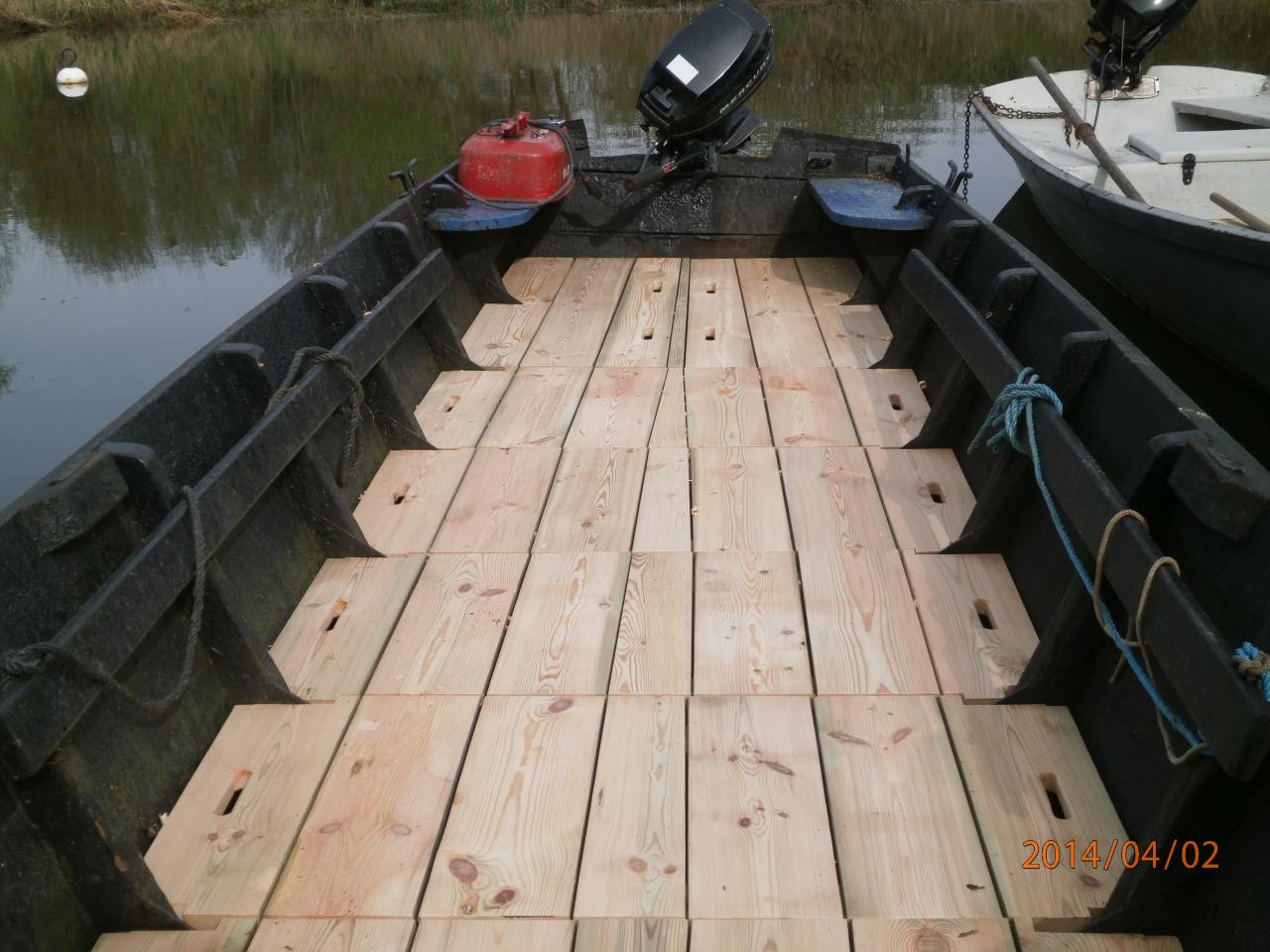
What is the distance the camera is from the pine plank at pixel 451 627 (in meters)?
2.27

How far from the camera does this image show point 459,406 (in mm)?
3623

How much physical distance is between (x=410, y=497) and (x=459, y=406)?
25.8 inches

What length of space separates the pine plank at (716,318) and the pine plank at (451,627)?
1516 millimetres

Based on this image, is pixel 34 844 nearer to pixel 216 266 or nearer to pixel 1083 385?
pixel 1083 385

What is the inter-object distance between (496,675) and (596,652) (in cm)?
22

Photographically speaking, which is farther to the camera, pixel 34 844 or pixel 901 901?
pixel 901 901

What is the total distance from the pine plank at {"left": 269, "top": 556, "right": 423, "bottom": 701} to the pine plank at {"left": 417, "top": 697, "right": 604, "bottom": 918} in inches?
13.8

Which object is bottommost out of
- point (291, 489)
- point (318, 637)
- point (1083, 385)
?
point (318, 637)

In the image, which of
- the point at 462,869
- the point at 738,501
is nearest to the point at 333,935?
the point at 462,869

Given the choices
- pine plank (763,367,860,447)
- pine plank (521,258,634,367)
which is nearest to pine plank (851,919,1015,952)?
pine plank (763,367,860,447)

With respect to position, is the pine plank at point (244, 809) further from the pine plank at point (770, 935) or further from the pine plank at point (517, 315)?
the pine plank at point (517, 315)

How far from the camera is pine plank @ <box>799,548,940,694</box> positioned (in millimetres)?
2230

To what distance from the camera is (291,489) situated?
267 cm

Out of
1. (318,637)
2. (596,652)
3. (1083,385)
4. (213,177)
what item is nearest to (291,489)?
(318,637)
